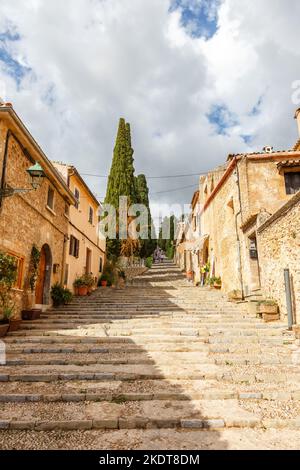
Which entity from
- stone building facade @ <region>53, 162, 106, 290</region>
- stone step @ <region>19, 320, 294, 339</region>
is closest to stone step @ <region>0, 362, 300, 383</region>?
stone step @ <region>19, 320, 294, 339</region>

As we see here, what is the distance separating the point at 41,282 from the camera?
12852 mm

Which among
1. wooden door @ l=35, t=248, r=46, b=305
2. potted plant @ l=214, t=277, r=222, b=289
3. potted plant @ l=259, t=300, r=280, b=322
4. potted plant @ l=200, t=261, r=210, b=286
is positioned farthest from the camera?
potted plant @ l=200, t=261, r=210, b=286

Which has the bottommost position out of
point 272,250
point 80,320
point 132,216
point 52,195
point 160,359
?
point 160,359

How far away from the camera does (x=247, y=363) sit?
6.70 metres

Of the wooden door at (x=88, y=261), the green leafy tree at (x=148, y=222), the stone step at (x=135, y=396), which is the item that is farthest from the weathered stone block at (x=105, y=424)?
the green leafy tree at (x=148, y=222)

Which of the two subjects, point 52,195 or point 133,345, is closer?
point 133,345

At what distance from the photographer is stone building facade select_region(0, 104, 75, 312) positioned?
9.19 meters

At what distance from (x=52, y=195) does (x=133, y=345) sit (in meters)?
8.55

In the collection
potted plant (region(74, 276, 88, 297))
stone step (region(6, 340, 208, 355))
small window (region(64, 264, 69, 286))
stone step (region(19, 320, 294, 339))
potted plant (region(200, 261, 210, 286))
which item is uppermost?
potted plant (region(200, 261, 210, 286))

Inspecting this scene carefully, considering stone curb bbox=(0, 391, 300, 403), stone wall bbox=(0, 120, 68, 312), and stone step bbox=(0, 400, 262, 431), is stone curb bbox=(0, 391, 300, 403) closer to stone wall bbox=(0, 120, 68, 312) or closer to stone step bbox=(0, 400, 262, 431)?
stone step bbox=(0, 400, 262, 431)

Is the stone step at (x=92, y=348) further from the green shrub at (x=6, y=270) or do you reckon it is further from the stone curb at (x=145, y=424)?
the stone curb at (x=145, y=424)
